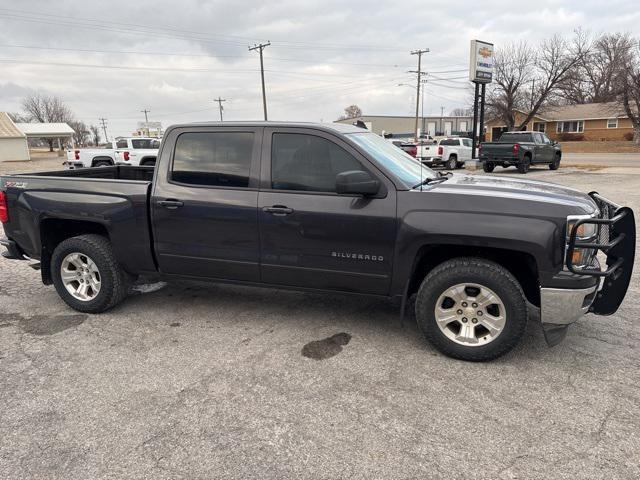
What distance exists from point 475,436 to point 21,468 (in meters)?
2.50

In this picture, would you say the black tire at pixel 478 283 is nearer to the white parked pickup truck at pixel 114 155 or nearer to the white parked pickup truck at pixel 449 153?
the white parked pickup truck at pixel 114 155

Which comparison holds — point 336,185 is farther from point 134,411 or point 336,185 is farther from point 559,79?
point 559,79

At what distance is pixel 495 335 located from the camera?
3.54 metres

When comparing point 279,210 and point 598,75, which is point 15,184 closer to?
point 279,210

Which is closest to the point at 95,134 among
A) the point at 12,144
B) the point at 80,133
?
the point at 80,133

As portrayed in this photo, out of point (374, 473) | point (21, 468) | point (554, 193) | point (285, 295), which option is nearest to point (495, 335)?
point (554, 193)

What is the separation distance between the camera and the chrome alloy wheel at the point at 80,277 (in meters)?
4.65

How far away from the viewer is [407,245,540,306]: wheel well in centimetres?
361

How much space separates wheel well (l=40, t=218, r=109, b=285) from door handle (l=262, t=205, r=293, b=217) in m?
1.86

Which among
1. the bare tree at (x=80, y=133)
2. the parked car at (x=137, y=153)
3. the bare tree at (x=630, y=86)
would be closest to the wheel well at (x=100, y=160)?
the parked car at (x=137, y=153)

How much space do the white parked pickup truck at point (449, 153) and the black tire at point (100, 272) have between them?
859 inches

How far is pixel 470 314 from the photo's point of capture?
3592mm

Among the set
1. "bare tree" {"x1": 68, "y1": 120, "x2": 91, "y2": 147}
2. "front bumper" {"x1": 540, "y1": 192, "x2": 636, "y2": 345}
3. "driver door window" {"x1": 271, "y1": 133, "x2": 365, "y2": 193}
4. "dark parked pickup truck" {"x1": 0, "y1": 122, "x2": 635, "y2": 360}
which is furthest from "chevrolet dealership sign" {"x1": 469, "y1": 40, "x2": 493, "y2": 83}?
"bare tree" {"x1": 68, "y1": 120, "x2": 91, "y2": 147}

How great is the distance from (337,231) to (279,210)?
1.69ft
